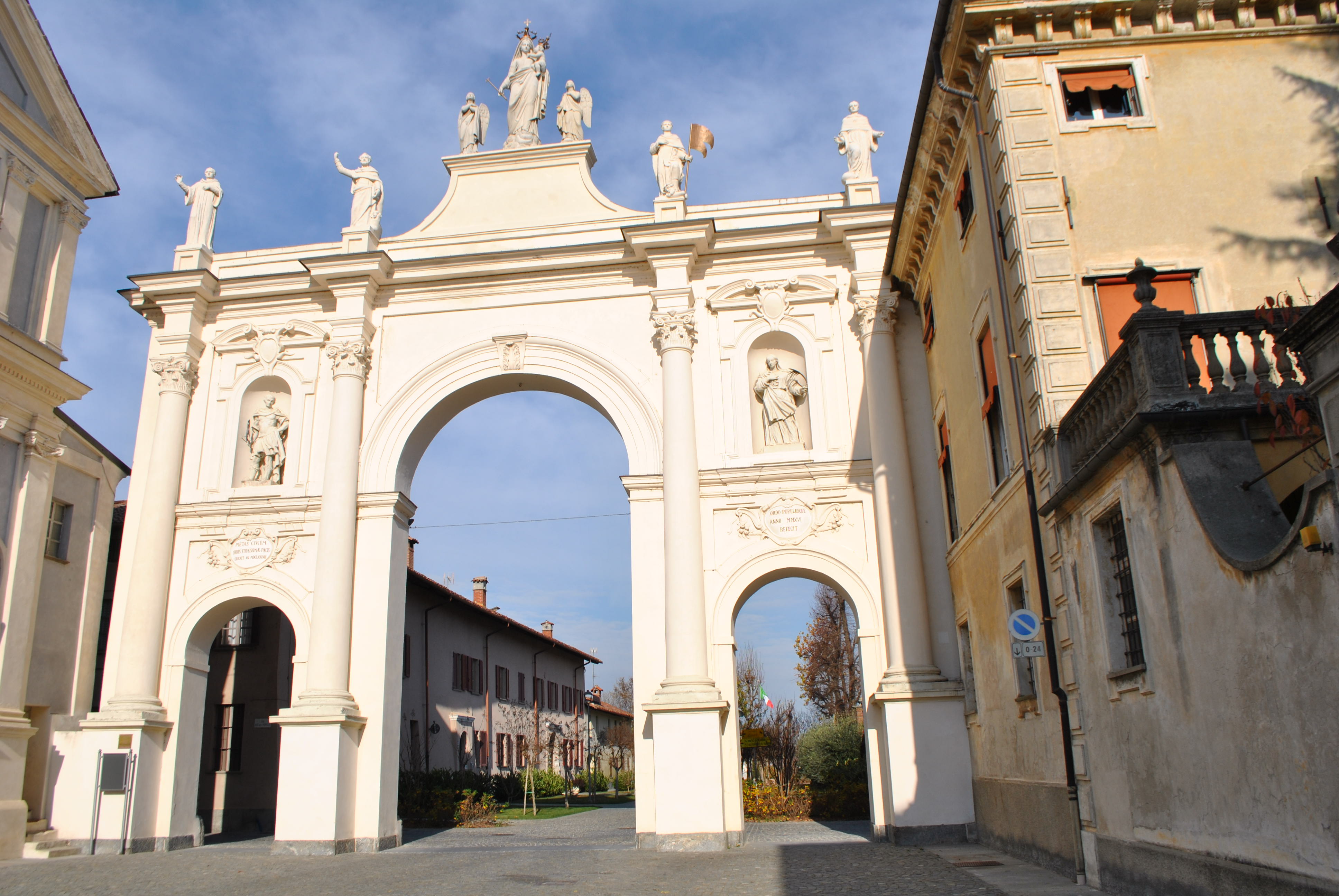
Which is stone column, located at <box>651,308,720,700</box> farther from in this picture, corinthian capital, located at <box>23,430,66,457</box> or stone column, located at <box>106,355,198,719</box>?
corinthian capital, located at <box>23,430,66,457</box>

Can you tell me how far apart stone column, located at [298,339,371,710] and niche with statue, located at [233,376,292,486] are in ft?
3.77

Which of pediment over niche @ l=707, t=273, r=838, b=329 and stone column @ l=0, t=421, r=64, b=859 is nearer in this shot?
stone column @ l=0, t=421, r=64, b=859

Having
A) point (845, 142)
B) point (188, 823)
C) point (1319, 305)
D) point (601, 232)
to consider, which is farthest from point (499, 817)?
point (1319, 305)

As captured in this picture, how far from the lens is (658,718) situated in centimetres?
1505

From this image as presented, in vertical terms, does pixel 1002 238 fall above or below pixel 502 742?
above

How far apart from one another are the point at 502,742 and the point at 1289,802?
34.6 m

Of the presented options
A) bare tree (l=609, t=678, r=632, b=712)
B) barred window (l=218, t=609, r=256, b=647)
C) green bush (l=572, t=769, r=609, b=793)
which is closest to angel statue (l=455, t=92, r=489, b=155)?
barred window (l=218, t=609, r=256, b=647)

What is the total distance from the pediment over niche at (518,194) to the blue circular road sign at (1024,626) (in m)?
12.2

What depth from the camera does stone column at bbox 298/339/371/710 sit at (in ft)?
53.9

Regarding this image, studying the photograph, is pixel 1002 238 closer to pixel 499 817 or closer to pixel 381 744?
pixel 381 744

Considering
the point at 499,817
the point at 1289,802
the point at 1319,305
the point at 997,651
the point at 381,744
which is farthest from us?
the point at 499,817

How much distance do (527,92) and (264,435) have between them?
8.61 meters

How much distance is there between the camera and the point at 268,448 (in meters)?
18.7

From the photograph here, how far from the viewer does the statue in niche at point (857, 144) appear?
18.3 m
